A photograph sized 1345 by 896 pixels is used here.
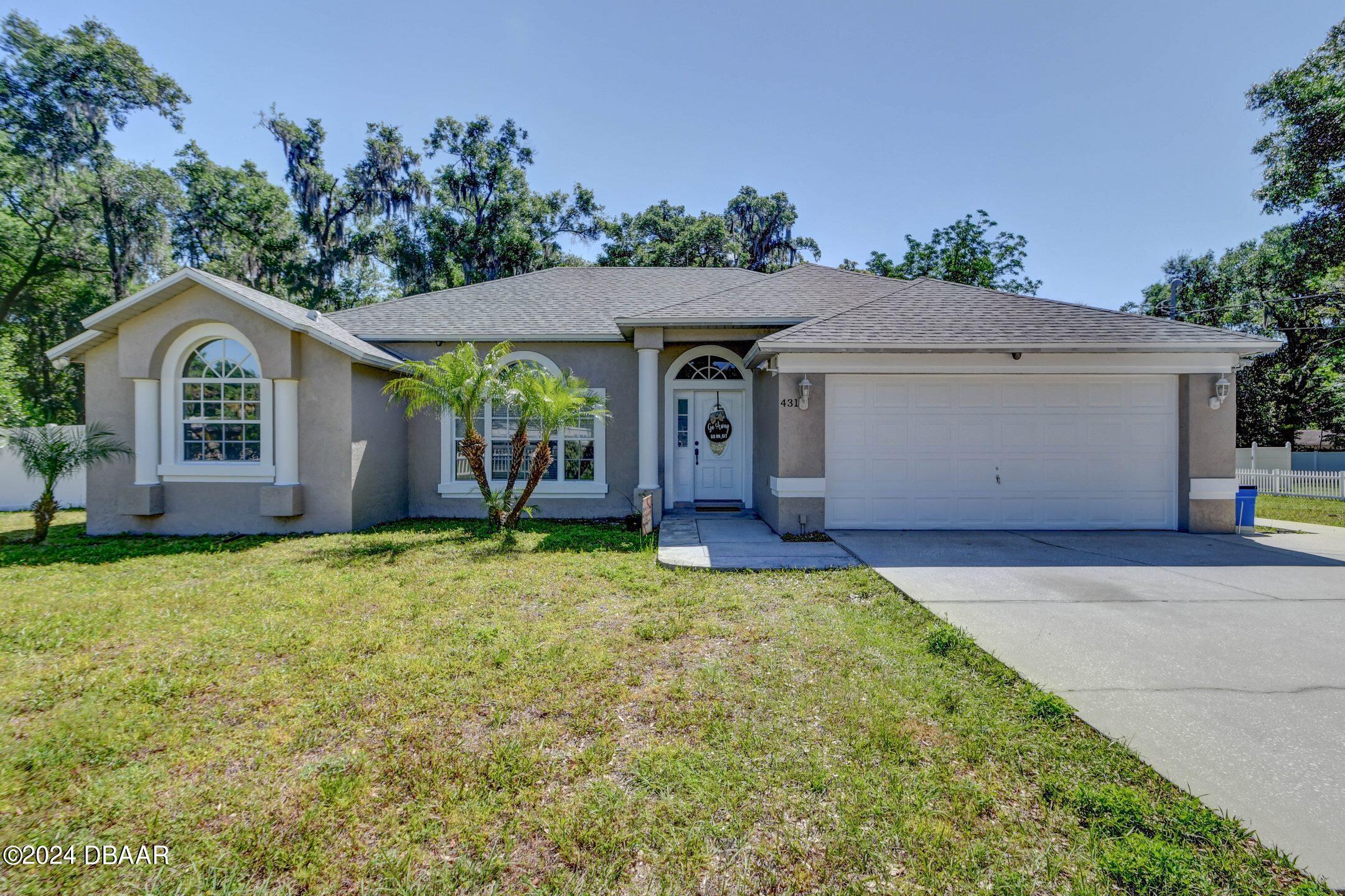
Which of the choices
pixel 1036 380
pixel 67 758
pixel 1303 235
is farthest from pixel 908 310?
pixel 1303 235

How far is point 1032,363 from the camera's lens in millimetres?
8547

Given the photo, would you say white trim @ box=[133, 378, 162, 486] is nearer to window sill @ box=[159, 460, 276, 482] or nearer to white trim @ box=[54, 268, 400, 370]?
window sill @ box=[159, 460, 276, 482]

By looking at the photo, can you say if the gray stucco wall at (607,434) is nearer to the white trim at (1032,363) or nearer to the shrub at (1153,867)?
the white trim at (1032,363)

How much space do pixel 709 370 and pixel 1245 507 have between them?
9394 millimetres

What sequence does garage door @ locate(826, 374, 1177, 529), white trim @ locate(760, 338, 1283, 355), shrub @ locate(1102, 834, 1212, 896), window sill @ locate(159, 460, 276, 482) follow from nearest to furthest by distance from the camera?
shrub @ locate(1102, 834, 1212, 896) < white trim @ locate(760, 338, 1283, 355) < garage door @ locate(826, 374, 1177, 529) < window sill @ locate(159, 460, 276, 482)

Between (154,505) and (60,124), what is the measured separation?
71.2ft

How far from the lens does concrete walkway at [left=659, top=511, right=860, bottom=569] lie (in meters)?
6.72

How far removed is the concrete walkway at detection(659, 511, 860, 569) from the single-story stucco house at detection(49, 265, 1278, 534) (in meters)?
0.58

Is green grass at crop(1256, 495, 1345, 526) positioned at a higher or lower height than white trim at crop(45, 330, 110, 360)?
lower

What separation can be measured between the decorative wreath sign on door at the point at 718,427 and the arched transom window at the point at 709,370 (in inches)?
14.0

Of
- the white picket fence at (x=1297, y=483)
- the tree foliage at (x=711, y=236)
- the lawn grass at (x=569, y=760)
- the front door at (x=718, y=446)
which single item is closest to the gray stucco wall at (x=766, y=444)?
the front door at (x=718, y=446)

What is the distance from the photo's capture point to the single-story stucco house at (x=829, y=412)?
8.44 m

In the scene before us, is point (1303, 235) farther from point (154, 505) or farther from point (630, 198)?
point (154, 505)

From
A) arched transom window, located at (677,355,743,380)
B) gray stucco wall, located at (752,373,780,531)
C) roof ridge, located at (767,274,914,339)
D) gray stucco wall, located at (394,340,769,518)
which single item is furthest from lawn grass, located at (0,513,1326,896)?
arched transom window, located at (677,355,743,380)
